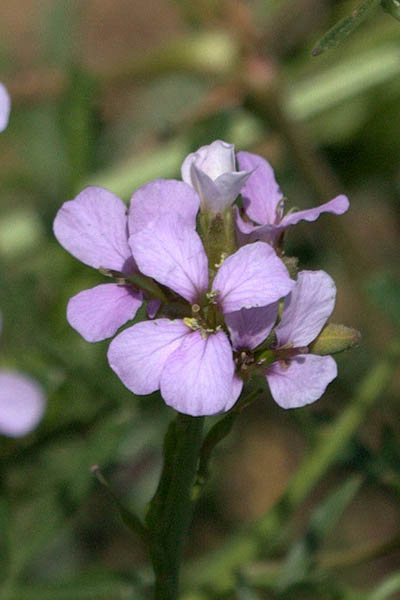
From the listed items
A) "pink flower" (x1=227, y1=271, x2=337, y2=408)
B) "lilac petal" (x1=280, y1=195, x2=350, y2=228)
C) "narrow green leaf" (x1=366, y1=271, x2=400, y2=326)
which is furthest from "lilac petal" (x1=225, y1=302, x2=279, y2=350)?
"narrow green leaf" (x1=366, y1=271, x2=400, y2=326)

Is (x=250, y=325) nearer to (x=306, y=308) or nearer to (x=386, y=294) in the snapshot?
(x=306, y=308)

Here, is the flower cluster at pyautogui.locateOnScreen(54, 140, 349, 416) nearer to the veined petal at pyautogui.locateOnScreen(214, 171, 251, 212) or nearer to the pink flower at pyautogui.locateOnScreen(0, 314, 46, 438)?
the veined petal at pyautogui.locateOnScreen(214, 171, 251, 212)

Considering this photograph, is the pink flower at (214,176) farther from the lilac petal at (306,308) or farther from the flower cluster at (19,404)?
the flower cluster at (19,404)

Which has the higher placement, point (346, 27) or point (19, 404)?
point (346, 27)

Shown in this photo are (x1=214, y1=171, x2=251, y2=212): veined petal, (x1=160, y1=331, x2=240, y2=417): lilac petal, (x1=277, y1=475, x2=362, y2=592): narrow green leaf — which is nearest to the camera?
(x1=160, y1=331, x2=240, y2=417): lilac petal

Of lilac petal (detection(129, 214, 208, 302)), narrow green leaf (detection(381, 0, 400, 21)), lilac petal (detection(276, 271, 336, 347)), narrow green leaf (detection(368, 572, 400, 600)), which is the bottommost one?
narrow green leaf (detection(368, 572, 400, 600))

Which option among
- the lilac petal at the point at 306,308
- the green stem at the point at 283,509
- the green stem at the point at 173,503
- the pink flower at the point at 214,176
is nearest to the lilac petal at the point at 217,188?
the pink flower at the point at 214,176

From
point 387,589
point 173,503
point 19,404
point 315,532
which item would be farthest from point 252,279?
point 19,404
